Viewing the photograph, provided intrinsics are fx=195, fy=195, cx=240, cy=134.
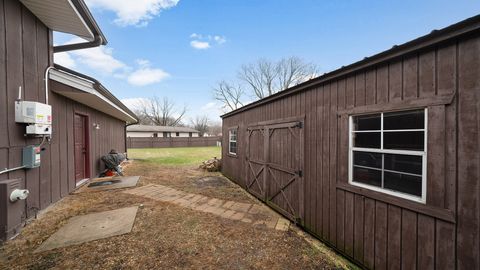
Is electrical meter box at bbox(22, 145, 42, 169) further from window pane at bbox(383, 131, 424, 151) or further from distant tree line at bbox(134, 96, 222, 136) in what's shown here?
distant tree line at bbox(134, 96, 222, 136)

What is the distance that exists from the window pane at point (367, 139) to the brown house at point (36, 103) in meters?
5.00

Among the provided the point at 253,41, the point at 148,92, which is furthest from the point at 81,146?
the point at 148,92

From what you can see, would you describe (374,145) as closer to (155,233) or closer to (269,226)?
(269,226)

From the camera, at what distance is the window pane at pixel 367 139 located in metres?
2.43

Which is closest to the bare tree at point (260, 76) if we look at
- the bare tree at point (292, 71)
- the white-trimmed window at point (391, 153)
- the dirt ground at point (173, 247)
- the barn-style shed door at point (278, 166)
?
the bare tree at point (292, 71)

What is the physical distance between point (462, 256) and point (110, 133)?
11223mm

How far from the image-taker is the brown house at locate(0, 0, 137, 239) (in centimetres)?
300

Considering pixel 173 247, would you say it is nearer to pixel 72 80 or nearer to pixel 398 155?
pixel 398 155

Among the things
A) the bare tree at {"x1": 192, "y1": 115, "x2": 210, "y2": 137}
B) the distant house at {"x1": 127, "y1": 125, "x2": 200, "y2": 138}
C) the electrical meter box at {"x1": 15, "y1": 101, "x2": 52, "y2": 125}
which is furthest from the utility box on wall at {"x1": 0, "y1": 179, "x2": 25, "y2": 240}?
the bare tree at {"x1": 192, "y1": 115, "x2": 210, "y2": 137}

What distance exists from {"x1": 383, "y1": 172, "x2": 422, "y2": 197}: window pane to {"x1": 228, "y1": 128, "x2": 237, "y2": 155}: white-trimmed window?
5228mm

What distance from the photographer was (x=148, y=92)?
41.2 m

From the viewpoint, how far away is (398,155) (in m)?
2.22

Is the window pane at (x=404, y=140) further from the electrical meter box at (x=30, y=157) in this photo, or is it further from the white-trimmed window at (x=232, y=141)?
the electrical meter box at (x=30, y=157)

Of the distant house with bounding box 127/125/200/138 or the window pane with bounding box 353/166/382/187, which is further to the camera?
the distant house with bounding box 127/125/200/138
